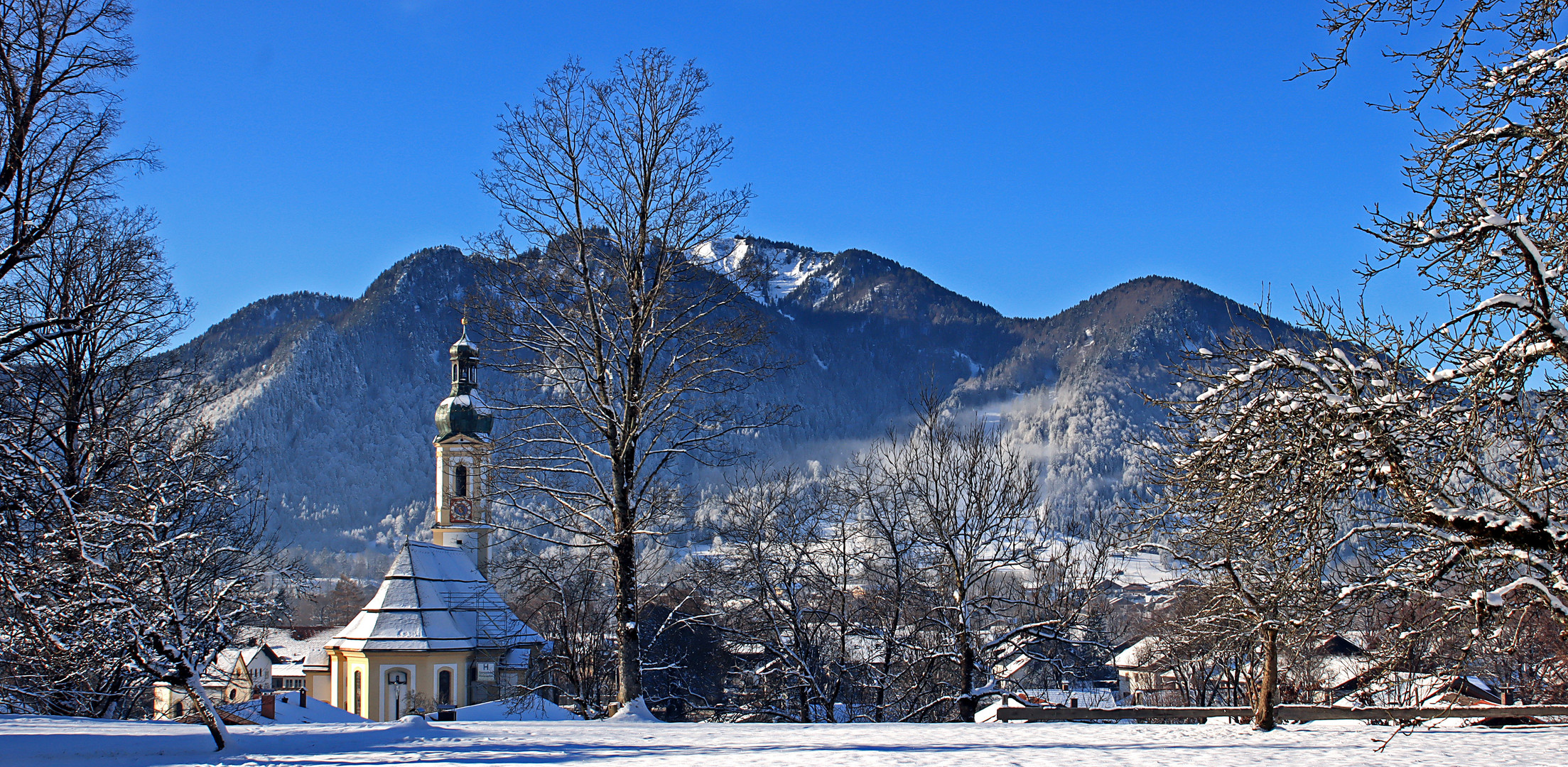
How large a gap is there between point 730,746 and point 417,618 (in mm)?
35211

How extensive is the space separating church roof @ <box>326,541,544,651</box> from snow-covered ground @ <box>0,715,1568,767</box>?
29.1 metres

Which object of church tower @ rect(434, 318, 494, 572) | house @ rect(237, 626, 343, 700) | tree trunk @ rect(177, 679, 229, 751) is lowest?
house @ rect(237, 626, 343, 700)

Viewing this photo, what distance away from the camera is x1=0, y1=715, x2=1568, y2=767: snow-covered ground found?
9.34 m

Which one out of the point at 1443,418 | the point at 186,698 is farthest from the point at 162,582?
the point at 1443,418

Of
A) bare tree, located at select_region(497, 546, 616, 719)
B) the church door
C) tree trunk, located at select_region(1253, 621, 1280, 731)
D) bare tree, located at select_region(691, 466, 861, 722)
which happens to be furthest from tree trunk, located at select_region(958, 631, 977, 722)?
the church door

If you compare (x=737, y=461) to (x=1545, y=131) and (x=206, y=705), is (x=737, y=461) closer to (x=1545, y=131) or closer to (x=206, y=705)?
(x=206, y=705)

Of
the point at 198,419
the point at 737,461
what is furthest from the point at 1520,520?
the point at 198,419

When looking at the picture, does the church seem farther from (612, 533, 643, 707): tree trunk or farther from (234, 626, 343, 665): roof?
(234, 626, 343, 665): roof

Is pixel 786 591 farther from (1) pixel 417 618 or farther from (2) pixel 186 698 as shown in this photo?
(1) pixel 417 618

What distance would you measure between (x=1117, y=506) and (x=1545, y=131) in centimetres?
773

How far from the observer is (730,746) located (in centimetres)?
1051

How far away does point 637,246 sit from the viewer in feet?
48.4

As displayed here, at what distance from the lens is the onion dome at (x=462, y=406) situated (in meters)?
53.1

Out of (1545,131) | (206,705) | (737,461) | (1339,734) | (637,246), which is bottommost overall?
(1339,734)
